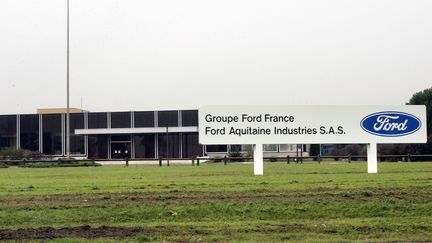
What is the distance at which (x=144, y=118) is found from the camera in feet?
272

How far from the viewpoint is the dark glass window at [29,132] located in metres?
84.2

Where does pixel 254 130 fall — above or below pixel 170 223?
above

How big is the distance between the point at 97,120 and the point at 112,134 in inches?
134

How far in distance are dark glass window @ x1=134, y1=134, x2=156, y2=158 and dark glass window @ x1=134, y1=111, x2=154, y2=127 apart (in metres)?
1.77

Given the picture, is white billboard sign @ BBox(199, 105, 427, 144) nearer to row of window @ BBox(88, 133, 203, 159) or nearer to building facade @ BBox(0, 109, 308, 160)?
building facade @ BBox(0, 109, 308, 160)

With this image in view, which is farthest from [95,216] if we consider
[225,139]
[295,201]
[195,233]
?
[225,139]

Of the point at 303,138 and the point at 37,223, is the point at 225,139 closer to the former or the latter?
the point at 303,138

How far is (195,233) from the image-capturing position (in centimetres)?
1112

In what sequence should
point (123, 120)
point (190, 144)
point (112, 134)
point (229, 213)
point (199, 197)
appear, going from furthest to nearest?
point (123, 120)
point (112, 134)
point (190, 144)
point (199, 197)
point (229, 213)

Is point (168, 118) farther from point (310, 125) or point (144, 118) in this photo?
point (310, 125)

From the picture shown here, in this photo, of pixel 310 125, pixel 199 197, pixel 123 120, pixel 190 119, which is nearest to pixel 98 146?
pixel 123 120

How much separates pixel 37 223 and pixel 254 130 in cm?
1511

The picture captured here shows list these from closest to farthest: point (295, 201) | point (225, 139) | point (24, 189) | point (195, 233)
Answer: point (195, 233) < point (295, 201) < point (24, 189) < point (225, 139)

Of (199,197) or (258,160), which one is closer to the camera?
(199,197)
